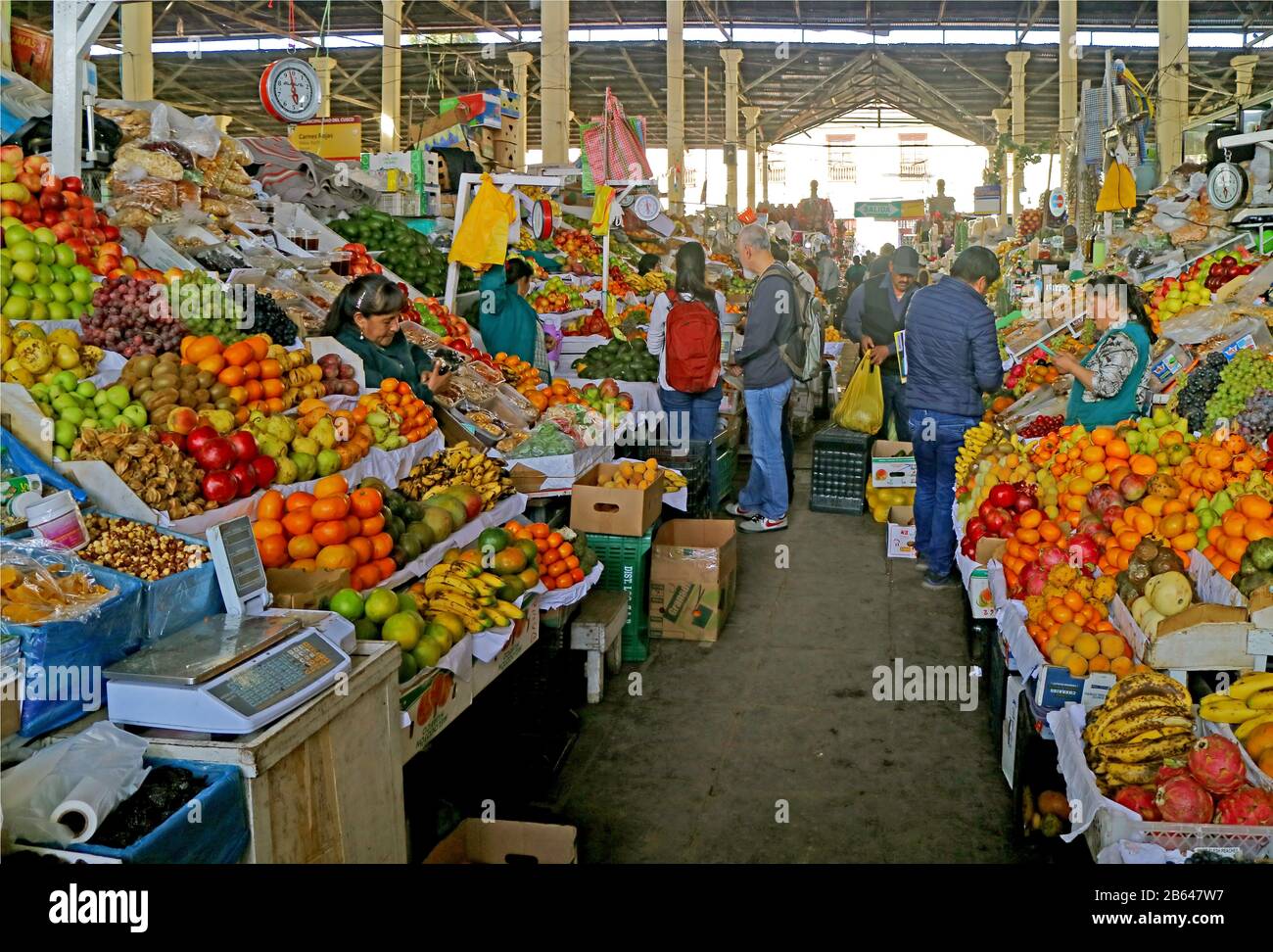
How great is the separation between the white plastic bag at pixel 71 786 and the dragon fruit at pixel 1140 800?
2214 millimetres

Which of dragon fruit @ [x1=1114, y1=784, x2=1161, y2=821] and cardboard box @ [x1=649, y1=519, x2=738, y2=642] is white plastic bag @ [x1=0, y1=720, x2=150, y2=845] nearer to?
dragon fruit @ [x1=1114, y1=784, x2=1161, y2=821]

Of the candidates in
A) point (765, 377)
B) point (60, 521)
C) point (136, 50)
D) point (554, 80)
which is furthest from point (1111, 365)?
point (136, 50)

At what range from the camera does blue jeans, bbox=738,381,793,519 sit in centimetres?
689

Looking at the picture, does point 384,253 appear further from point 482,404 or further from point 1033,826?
point 1033,826

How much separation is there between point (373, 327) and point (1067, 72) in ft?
54.5

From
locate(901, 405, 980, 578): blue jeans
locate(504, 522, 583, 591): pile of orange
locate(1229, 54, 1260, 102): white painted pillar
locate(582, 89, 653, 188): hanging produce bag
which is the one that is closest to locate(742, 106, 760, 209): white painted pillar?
locate(1229, 54, 1260, 102): white painted pillar

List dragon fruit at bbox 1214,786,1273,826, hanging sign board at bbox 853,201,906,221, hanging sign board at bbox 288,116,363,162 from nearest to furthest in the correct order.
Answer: dragon fruit at bbox 1214,786,1273,826
hanging sign board at bbox 288,116,363,162
hanging sign board at bbox 853,201,906,221

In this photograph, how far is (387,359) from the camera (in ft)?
16.2

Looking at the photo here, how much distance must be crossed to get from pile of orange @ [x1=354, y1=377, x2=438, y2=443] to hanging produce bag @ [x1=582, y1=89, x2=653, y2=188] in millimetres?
4633

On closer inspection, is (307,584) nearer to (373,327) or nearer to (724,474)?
(373,327)

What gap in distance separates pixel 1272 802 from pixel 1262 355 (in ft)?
9.08

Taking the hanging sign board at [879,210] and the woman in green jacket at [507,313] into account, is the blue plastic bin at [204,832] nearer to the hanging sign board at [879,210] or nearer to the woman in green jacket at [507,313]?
the woman in green jacket at [507,313]

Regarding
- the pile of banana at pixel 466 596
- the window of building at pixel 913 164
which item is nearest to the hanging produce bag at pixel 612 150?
the pile of banana at pixel 466 596

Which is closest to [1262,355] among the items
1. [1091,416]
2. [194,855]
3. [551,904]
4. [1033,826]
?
[1091,416]
